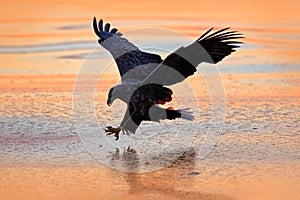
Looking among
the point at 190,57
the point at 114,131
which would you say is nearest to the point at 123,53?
the point at 114,131

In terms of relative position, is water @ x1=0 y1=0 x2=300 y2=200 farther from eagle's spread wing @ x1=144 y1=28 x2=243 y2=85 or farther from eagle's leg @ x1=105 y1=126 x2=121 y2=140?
eagle's spread wing @ x1=144 y1=28 x2=243 y2=85

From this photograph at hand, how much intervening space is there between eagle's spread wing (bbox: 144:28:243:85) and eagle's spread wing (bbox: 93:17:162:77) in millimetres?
523

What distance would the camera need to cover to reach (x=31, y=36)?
1042cm

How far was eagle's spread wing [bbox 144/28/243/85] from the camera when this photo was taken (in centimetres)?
552

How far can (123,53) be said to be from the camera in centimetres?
665

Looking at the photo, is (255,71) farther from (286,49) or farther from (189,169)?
(189,169)

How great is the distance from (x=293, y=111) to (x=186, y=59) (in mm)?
1347

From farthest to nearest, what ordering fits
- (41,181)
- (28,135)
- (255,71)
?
(255,71)
(28,135)
(41,181)

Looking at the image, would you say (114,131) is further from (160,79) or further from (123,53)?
(123,53)

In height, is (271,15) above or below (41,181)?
above

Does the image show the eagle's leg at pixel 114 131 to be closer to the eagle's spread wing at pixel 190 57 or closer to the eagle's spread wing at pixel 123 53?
the eagle's spread wing at pixel 190 57

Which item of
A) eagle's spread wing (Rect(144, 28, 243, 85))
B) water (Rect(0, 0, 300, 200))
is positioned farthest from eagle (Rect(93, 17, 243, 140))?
water (Rect(0, 0, 300, 200))

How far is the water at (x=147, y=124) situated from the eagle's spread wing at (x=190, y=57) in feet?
1.62

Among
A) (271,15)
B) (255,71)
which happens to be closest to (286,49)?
(255,71)
